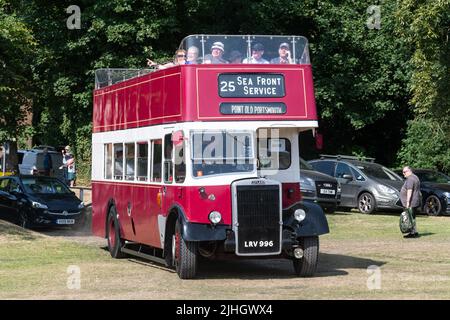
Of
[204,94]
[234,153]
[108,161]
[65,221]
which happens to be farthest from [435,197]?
[204,94]

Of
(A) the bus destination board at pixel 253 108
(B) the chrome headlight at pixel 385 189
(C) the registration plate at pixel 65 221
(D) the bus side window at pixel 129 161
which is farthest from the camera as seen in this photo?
(B) the chrome headlight at pixel 385 189

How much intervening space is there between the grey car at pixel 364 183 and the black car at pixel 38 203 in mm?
9315

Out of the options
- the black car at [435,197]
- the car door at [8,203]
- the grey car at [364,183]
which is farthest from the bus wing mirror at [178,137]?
the black car at [435,197]

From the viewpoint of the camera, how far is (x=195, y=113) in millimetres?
16094

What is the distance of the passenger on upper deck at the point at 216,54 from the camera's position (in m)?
16.5

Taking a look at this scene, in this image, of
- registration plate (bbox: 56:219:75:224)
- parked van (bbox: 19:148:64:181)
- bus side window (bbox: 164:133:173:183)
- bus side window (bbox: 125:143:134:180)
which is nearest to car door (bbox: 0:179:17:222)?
registration plate (bbox: 56:219:75:224)

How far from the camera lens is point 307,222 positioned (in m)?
16.3

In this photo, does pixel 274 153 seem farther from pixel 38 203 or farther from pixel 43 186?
pixel 43 186

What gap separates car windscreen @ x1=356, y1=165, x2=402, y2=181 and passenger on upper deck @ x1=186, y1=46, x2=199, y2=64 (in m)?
18.2

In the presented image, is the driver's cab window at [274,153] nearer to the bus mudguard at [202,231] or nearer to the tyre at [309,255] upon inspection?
the tyre at [309,255]

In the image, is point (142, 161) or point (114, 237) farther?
point (114, 237)

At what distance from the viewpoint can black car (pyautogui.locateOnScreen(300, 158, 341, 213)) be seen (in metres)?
31.4

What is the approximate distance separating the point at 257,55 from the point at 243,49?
0.87ft
